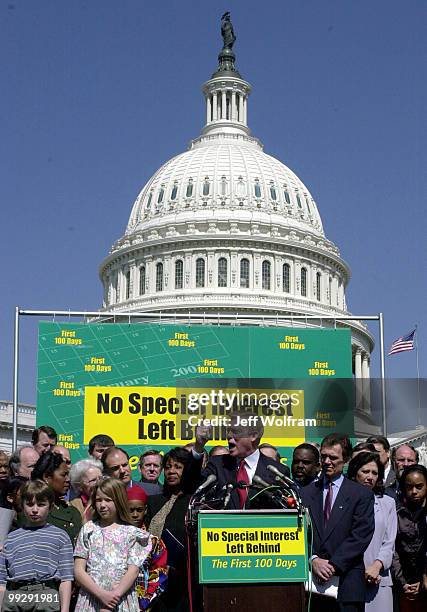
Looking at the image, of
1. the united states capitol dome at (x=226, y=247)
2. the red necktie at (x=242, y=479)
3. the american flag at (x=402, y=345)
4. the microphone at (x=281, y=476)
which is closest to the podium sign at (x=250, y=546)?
the microphone at (x=281, y=476)

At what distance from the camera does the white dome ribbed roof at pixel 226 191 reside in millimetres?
84000

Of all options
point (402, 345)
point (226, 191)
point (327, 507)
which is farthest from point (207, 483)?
point (226, 191)

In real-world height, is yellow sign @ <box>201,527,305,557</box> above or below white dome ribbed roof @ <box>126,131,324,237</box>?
below

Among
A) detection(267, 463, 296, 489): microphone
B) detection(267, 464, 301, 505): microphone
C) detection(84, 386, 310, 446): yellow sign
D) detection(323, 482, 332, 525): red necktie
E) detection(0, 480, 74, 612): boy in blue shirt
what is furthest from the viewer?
detection(84, 386, 310, 446): yellow sign

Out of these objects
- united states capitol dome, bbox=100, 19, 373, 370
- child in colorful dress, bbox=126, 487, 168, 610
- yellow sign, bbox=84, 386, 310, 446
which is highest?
united states capitol dome, bbox=100, 19, 373, 370

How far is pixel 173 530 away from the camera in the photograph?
901 cm

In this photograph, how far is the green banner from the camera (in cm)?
2097

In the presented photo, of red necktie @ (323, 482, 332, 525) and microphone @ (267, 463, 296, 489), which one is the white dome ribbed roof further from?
microphone @ (267, 463, 296, 489)

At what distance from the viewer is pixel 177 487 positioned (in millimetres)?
9555

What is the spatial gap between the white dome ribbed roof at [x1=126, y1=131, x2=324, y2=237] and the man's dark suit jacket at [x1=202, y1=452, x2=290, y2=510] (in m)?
73.3

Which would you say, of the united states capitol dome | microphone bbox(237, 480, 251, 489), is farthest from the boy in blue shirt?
the united states capitol dome

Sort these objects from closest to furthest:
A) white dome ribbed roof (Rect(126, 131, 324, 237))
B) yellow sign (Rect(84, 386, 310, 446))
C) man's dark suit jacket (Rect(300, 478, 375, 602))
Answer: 1. man's dark suit jacket (Rect(300, 478, 375, 602))
2. yellow sign (Rect(84, 386, 310, 446))
3. white dome ribbed roof (Rect(126, 131, 324, 237))

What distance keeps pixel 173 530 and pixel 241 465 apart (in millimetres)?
788

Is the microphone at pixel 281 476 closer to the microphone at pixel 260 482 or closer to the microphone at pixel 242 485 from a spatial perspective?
the microphone at pixel 260 482
